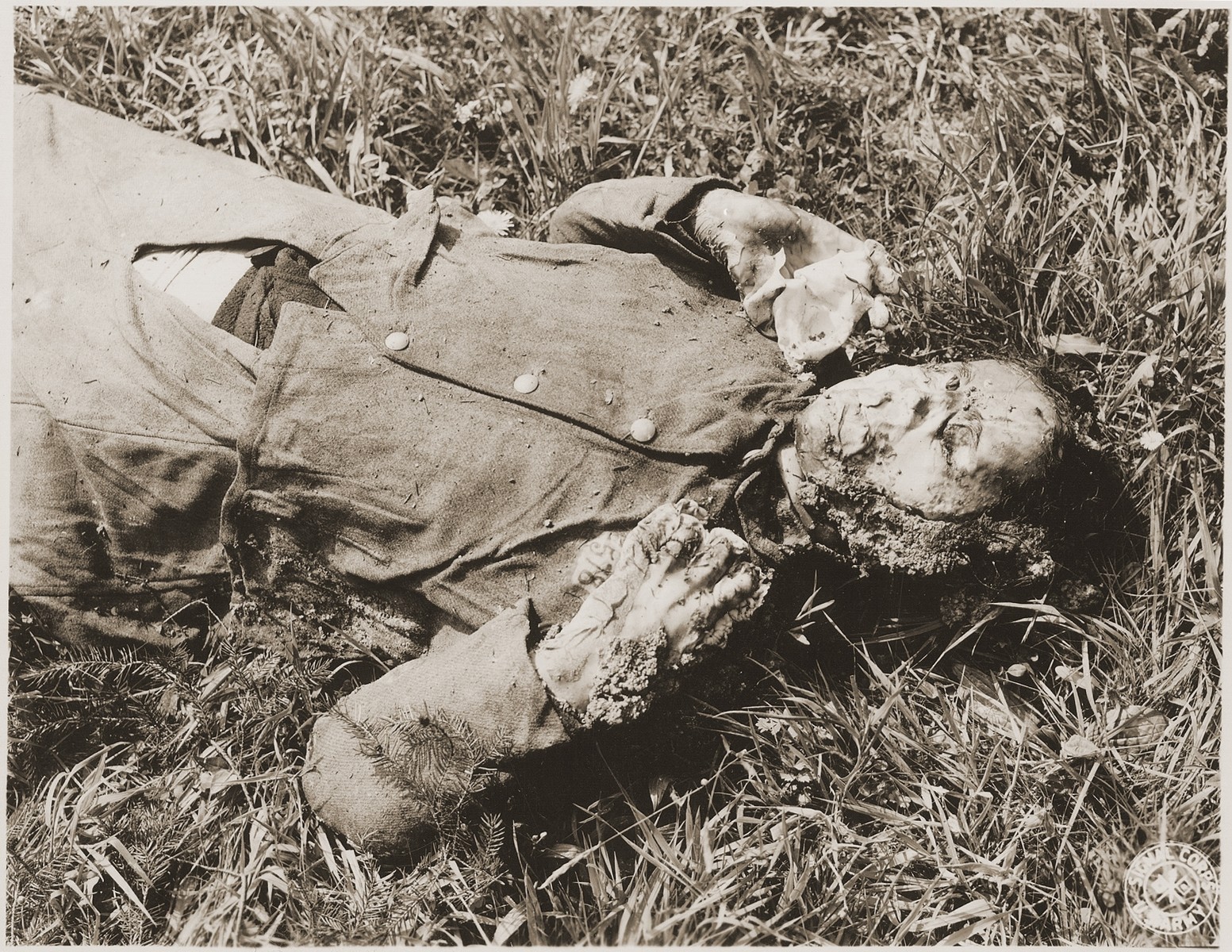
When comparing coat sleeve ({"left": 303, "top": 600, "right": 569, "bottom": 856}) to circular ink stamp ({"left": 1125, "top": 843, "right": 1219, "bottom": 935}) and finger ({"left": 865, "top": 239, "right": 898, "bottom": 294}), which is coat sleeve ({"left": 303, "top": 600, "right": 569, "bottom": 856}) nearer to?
finger ({"left": 865, "top": 239, "right": 898, "bottom": 294})

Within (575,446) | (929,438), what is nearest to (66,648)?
(575,446)

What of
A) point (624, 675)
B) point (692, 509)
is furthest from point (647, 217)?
point (624, 675)

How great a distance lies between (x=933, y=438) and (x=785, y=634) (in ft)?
2.44

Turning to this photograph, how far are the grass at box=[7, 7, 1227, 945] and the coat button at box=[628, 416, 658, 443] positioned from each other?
2.61ft

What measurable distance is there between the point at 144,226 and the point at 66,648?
1.17m

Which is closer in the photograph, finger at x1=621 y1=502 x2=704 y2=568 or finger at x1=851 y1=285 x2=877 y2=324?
finger at x1=621 y1=502 x2=704 y2=568

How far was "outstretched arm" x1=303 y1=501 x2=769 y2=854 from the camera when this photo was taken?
7.22 feet

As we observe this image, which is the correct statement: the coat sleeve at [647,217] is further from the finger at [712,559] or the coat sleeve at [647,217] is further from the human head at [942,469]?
the finger at [712,559]

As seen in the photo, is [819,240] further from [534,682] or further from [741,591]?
[534,682]

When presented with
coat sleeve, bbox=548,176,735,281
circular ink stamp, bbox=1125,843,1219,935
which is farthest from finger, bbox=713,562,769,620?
circular ink stamp, bbox=1125,843,1219,935

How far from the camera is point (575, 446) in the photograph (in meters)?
2.30

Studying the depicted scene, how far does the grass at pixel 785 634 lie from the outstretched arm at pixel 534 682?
216 millimetres

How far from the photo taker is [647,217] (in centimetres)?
253

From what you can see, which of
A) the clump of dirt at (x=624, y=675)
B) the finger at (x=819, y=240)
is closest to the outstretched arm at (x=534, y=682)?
the clump of dirt at (x=624, y=675)
